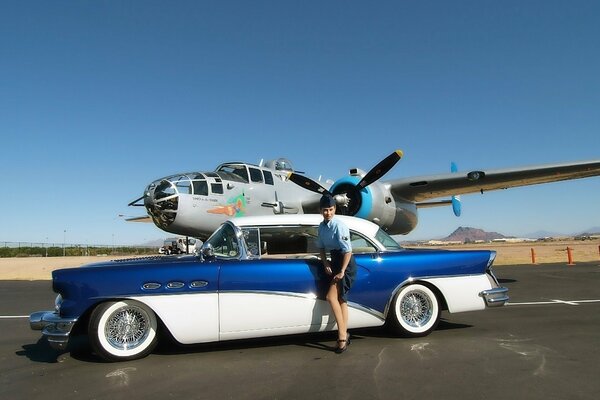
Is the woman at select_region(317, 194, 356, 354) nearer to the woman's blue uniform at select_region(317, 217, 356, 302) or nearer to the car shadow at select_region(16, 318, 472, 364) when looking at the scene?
the woman's blue uniform at select_region(317, 217, 356, 302)

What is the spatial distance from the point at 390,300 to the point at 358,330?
0.92 meters

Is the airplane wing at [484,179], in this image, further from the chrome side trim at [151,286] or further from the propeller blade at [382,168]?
the chrome side trim at [151,286]

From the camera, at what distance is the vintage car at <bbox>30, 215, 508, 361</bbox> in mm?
4641

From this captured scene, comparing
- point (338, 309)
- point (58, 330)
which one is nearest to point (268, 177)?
point (338, 309)

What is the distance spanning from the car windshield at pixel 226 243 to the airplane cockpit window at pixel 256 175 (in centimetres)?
854

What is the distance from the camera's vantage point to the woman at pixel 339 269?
4828 millimetres

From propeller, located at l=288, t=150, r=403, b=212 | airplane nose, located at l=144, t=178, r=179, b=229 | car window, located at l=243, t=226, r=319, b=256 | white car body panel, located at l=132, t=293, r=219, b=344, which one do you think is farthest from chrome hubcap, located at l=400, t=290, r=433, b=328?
airplane nose, located at l=144, t=178, r=179, b=229

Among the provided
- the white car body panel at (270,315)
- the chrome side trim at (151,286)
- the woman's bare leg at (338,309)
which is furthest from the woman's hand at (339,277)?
the chrome side trim at (151,286)

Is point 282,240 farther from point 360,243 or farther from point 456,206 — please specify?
point 456,206

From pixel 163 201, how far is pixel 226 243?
6841 mm

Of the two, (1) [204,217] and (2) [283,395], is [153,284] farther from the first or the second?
(1) [204,217]

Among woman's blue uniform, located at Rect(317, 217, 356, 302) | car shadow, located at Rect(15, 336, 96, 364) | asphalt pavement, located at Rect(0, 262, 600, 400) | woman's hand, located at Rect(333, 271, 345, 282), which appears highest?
woman's blue uniform, located at Rect(317, 217, 356, 302)

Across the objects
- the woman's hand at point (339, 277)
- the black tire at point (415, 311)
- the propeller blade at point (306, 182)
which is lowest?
the black tire at point (415, 311)

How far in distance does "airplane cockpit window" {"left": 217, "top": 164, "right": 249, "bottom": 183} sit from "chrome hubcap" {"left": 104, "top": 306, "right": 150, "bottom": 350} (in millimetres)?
9203
